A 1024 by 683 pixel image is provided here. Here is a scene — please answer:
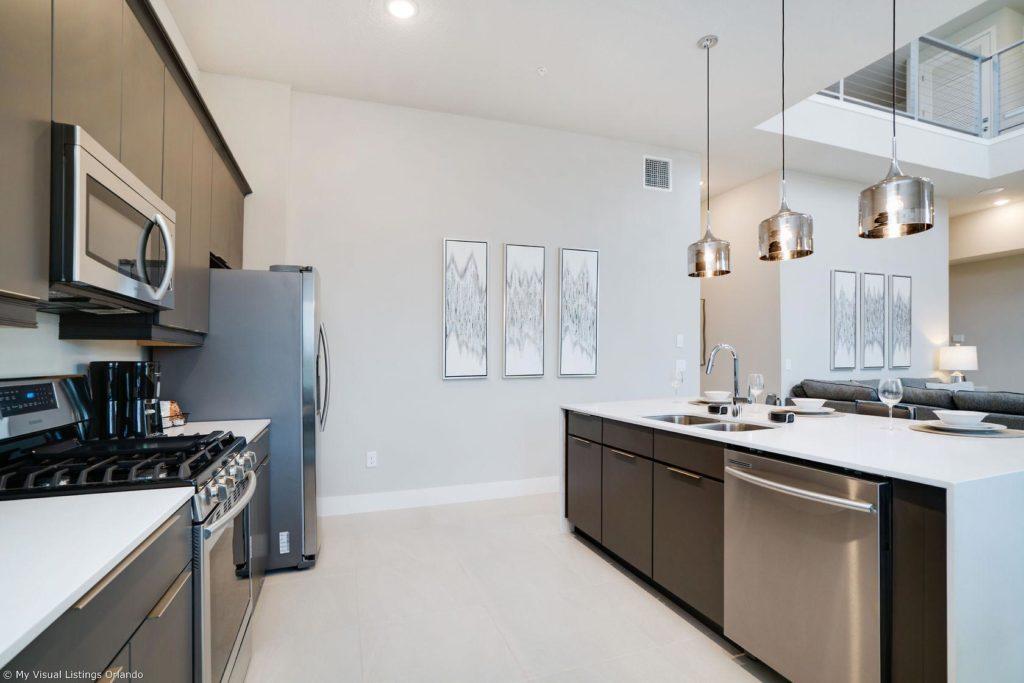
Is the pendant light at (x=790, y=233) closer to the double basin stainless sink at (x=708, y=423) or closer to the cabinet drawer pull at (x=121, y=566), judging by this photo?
the double basin stainless sink at (x=708, y=423)

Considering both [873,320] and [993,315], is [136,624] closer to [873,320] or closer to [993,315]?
[873,320]

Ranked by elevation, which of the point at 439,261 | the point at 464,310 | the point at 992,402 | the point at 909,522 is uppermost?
the point at 439,261

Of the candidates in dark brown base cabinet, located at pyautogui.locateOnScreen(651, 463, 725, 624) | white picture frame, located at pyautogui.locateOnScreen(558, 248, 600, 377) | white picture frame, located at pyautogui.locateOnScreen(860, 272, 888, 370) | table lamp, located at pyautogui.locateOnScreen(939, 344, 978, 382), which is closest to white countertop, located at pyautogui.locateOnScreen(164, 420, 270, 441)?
dark brown base cabinet, located at pyautogui.locateOnScreen(651, 463, 725, 624)

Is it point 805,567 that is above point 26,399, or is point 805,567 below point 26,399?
below

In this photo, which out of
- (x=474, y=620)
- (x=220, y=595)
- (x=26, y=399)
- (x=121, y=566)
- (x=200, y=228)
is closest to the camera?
(x=121, y=566)

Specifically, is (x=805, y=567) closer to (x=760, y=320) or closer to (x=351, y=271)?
(x=351, y=271)

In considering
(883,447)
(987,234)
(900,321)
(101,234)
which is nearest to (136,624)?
(101,234)

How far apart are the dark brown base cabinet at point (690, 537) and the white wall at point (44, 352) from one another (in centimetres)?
258

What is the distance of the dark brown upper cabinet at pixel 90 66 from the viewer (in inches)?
51.4

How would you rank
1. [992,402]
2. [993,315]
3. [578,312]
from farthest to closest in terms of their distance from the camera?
[993,315]
[578,312]
[992,402]

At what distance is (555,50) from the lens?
3238 mm

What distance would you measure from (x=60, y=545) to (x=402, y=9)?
9.68 ft

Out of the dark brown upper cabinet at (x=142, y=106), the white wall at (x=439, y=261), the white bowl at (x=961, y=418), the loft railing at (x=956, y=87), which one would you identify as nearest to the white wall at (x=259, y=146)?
the white wall at (x=439, y=261)

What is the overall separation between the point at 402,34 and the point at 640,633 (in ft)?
11.5
